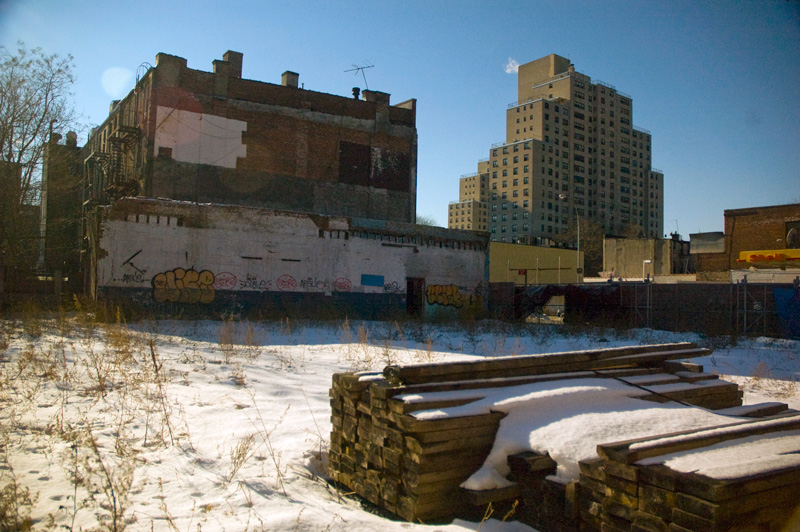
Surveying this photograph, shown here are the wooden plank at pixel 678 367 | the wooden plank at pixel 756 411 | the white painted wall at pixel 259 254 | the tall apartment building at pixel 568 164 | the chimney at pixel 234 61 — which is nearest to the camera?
the wooden plank at pixel 756 411

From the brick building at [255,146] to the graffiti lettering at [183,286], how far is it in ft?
24.8

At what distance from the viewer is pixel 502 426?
3883 millimetres

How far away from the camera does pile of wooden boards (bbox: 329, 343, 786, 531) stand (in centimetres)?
321

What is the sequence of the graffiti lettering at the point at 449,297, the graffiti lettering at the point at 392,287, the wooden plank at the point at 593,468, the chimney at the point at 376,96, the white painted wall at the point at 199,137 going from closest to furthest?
the wooden plank at the point at 593,468 < the graffiti lettering at the point at 392,287 < the graffiti lettering at the point at 449,297 < the white painted wall at the point at 199,137 < the chimney at the point at 376,96

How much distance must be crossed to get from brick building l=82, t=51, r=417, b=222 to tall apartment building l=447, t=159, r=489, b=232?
96295 millimetres

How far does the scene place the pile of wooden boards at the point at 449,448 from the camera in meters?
3.21

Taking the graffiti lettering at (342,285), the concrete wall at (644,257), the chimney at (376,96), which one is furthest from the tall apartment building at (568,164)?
the graffiti lettering at (342,285)

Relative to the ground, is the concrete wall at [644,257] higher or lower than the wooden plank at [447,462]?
higher

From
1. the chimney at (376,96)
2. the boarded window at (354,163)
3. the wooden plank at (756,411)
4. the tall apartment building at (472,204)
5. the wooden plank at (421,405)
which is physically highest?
the tall apartment building at (472,204)

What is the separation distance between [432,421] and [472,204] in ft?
432

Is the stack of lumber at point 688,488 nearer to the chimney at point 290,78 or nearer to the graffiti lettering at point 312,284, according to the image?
the graffiti lettering at point 312,284

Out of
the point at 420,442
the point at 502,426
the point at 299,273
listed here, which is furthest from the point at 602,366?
the point at 299,273

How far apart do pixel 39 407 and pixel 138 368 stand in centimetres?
223

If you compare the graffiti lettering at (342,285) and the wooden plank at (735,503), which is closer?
the wooden plank at (735,503)
